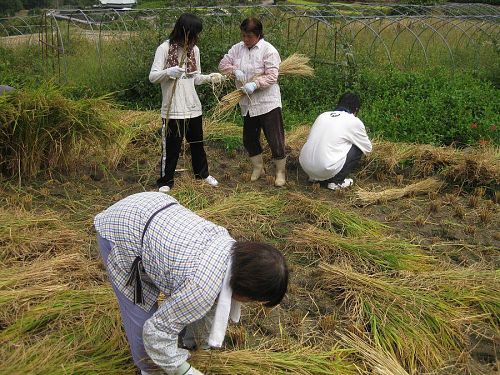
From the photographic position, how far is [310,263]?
3496 mm

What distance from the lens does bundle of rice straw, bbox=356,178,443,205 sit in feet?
14.8

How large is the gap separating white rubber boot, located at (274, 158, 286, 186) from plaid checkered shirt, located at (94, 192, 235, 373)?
107 inches

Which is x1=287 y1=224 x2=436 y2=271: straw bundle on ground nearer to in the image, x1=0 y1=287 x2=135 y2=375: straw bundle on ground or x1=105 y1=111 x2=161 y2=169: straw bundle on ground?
x1=0 y1=287 x2=135 y2=375: straw bundle on ground

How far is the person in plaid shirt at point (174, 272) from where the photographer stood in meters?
1.82

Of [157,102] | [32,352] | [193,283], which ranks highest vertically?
[193,283]

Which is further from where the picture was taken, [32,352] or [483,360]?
[483,360]

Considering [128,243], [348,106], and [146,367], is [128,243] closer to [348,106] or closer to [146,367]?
[146,367]

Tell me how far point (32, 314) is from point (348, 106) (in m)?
3.14

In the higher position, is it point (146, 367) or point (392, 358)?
point (146, 367)

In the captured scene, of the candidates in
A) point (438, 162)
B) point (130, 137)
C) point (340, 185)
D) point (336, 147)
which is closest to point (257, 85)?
point (336, 147)

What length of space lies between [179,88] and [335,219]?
5.06 feet

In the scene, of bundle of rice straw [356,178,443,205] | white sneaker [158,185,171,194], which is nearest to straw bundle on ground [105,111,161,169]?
white sneaker [158,185,171,194]

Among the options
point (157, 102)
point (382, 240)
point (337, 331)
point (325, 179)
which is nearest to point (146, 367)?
point (337, 331)

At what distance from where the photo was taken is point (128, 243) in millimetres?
2018
